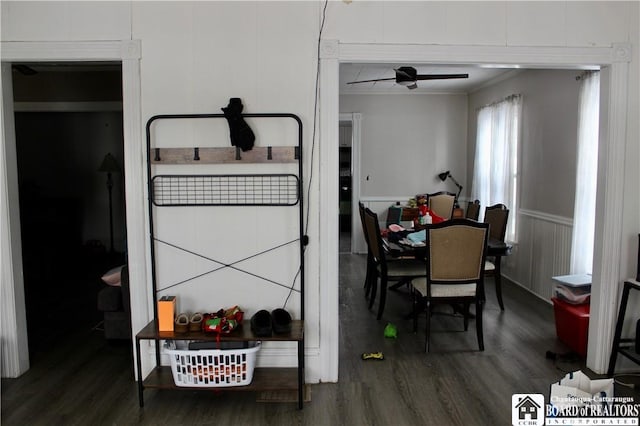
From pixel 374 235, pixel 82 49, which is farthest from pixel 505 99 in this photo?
pixel 82 49

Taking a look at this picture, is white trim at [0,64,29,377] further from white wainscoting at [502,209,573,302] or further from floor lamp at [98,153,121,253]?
white wainscoting at [502,209,573,302]

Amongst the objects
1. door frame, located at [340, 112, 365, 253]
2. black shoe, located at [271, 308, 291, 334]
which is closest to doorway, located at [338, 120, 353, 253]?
door frame, located at [340, 112, 365, 253]

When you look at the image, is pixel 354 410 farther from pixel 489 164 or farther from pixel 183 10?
pixel 489 164

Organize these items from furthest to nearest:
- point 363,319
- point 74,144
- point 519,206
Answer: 1. point 74,144
2. point 519,206
3. point 363,319

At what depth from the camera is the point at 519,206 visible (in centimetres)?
523

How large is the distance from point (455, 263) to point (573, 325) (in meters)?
0.94

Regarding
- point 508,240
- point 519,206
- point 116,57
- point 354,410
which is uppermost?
point 116,57

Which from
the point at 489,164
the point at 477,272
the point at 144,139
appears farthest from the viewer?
the point at 489,164

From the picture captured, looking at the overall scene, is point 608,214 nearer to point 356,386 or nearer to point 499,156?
point 356,386

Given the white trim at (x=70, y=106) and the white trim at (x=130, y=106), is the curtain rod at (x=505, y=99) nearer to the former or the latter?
the white trim at (x=130, y=106)

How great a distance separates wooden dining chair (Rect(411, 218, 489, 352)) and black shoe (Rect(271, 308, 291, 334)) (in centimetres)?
118

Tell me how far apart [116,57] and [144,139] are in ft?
1.63

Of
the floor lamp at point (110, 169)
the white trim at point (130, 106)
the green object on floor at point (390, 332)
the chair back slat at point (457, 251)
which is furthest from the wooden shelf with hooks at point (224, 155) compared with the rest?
the floor lamp at point (110, 169)

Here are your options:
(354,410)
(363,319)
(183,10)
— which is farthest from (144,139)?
(363,319)
